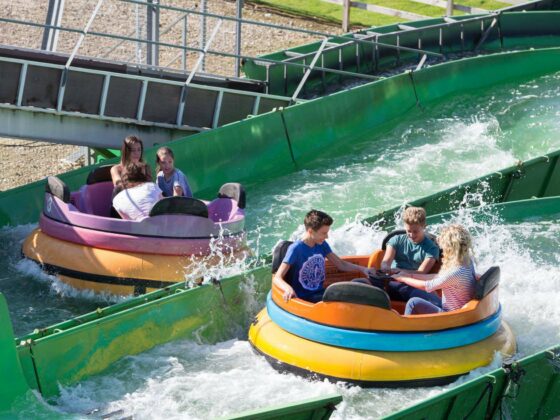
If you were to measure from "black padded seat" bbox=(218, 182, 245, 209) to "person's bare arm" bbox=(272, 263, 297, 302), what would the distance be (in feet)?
6.61

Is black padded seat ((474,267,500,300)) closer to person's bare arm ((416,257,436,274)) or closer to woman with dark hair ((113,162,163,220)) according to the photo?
person's bare arm ((416,257,436,274))

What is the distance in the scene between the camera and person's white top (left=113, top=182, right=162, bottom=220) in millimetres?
9805

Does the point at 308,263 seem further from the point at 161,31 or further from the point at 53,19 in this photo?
the point at 161,31

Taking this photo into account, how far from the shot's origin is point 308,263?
827 centimetres

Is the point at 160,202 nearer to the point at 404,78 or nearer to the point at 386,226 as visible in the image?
the point at 386,226

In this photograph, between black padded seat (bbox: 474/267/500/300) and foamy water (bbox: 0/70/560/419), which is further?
black padded seat (bbox: 474/267/500/300)

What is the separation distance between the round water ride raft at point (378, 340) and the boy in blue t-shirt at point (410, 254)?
475mm

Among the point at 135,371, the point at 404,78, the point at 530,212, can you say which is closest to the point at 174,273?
the point at 135,371

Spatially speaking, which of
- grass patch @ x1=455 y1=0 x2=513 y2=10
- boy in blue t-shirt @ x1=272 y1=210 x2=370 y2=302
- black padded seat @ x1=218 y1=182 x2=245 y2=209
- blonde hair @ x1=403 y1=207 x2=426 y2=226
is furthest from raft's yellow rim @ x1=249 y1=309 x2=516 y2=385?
grass patch @ x1=455 y1=0 x2=513 y2=10

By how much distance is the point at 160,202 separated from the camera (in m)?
9.55

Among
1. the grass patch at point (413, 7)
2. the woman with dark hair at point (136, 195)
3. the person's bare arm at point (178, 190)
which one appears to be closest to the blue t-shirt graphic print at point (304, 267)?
the woman with dark hair at point (136, 195)

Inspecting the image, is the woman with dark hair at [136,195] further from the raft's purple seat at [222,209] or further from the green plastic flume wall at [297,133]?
the green plastic flume wall at [297,133]

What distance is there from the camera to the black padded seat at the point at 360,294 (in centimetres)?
784

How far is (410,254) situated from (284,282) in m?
1.07
